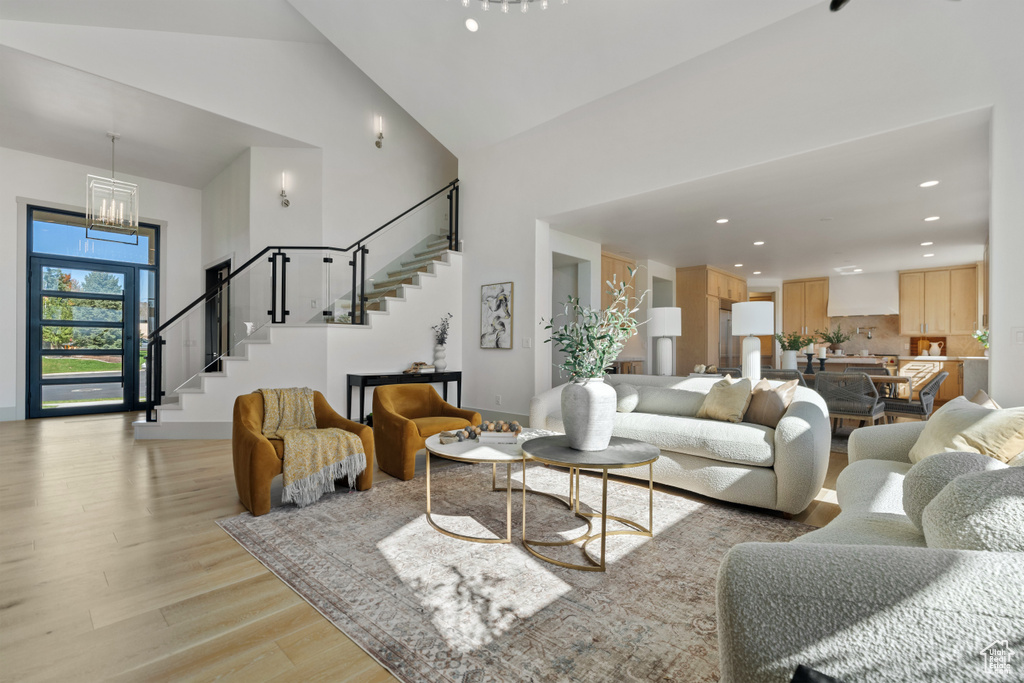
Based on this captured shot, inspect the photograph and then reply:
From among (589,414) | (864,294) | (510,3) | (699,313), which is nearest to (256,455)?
(589,414)

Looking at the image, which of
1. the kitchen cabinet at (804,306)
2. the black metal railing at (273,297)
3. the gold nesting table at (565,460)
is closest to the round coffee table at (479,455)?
the gold nesting table at (565,460)

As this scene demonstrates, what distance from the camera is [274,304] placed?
6051 mm

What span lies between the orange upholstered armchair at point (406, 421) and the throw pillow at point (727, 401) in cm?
196

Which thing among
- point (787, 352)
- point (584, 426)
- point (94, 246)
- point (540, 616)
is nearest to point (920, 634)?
point (540, 616)

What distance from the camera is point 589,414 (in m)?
2.67

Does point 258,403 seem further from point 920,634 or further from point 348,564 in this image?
point 920,634

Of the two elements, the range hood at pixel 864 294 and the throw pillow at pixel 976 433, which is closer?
the throw pillow at pixel 976 433

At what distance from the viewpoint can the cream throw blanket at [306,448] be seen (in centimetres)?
320

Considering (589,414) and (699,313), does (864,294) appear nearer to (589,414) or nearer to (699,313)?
(699,313)

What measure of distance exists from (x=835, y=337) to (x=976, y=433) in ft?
27.1

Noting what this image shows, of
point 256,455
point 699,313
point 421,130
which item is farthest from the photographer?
point 699,313

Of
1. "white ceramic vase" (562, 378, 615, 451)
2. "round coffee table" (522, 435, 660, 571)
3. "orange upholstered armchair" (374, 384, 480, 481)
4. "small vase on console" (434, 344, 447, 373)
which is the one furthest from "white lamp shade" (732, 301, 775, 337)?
"small vase on console" (434, 344, 447, 373)

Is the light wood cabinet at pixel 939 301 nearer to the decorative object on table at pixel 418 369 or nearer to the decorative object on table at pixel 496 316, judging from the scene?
the decorative object on table at pixel 496 316

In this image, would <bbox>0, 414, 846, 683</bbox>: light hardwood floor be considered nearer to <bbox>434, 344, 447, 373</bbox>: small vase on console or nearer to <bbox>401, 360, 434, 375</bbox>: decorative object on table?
<bbox>401, 360, 434, 375</bbox>: decorative object on table
